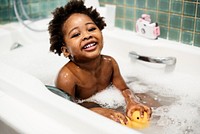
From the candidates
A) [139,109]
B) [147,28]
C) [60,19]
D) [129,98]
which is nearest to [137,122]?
[139,109]

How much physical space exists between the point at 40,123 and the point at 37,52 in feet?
3.26

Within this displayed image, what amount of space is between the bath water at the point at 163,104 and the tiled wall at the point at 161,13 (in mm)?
A: 230

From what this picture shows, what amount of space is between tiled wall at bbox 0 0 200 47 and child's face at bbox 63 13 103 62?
54cm

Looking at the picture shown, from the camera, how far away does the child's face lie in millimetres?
1291

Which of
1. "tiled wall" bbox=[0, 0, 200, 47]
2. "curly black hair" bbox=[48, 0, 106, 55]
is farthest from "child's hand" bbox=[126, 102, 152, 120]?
"tiled wall" bbox=[0, 0, 200, 47]

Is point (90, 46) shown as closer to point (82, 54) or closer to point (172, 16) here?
point (82, 54)

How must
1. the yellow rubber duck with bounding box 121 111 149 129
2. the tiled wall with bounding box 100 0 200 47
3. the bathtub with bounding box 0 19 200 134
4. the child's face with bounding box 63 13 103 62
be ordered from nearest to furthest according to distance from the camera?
the bathtub with bounding box 0 19 200 134 < the yellow rubber duck with bounding box 121 111 149 129 < the child's face with bounding box 63 13 103 62 < the tiled wall with bounding box 100 0 200 47

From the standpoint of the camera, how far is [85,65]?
1.38m

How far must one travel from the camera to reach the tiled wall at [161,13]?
164 cm

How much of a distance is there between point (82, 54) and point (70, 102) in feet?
1.20

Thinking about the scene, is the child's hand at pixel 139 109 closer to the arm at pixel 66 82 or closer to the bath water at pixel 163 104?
the bath water at pixel 163 104

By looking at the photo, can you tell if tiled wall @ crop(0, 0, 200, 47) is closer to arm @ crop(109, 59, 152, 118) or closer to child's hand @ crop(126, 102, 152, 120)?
arm @ crop(109, 59, 152, 118)

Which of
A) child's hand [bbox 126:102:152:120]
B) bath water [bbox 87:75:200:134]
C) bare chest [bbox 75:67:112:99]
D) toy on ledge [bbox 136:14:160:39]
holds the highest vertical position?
toy on ledge [bbox 136:14:160:39]

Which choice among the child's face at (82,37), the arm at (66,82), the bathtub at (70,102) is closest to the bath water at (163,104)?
the bathtub at (70,102)
